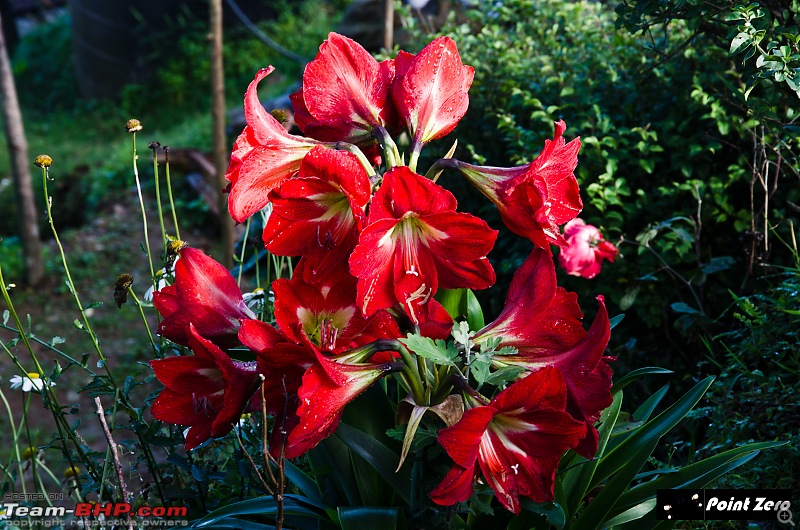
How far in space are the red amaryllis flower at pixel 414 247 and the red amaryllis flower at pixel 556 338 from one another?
0.21m

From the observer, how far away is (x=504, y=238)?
12.9ft

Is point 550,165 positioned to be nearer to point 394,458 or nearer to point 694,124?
point 394,458

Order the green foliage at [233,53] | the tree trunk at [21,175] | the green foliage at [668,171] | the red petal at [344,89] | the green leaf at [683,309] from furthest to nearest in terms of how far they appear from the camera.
A: the green foliage at [233,53] < the tree trunk at [21,175] < the green foliage at [668,171] < the green leaf at [683,309] < the red petal at [344,89]

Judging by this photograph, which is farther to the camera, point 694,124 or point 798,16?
point 694,124

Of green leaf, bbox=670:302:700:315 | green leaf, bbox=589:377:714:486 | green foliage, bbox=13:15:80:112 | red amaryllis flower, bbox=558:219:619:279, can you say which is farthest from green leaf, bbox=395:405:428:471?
green foliage, bbox=13:15:80:112

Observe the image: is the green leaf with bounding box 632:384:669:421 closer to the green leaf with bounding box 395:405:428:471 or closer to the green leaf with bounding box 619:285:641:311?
the green leaf with bounding box 395:405:428:471

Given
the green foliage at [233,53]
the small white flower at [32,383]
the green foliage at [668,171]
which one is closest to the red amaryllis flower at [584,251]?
the green foliage at [668,171]

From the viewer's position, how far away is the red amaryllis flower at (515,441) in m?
1.50

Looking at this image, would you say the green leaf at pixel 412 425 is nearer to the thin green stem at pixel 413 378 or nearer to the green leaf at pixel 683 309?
the thin green stem at pixel 413 378

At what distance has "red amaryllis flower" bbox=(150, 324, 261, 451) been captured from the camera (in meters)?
1.63

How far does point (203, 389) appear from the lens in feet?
5.68

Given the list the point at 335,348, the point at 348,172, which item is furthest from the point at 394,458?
the point at 348,172

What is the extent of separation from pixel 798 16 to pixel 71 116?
1046cm

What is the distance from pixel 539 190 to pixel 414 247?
260mm
